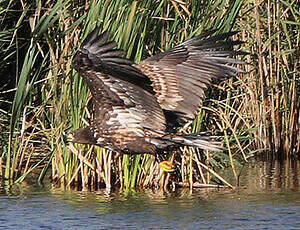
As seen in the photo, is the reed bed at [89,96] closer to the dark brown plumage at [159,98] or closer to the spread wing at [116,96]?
the dark brown plumage at [159,98]

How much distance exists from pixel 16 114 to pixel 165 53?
1607 mm

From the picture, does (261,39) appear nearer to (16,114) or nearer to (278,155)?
(278,155)

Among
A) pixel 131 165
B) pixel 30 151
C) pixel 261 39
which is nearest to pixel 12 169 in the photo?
pixel 30 151

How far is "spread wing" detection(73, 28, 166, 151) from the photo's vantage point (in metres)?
6.05

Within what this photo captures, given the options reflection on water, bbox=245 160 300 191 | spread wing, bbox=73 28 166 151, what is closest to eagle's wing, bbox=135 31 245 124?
spread wing, bbox=73 28 166 151

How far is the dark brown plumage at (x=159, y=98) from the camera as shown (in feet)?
21.7

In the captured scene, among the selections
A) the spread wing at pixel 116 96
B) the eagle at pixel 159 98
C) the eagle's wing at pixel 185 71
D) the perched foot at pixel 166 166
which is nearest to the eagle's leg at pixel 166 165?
the perched foot at pixel 166 166

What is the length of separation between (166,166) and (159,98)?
0.66 meters

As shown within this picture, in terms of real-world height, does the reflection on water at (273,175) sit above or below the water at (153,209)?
above

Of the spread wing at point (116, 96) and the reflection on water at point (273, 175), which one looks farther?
the reflection on water at point (273, 175)

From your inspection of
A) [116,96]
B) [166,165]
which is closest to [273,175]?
[166,165]

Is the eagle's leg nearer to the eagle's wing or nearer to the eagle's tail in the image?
the eagle's tail

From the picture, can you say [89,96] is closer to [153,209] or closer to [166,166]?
[166,166]

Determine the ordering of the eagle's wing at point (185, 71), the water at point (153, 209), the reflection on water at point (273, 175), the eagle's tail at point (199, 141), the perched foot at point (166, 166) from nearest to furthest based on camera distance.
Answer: the water at point (153, 209) < the eagle's tail at point (199, 141) < the eagle's wing at point (185, 71) < the perched foot at point (166, 166) < the reflection on water at point (273, 175)
